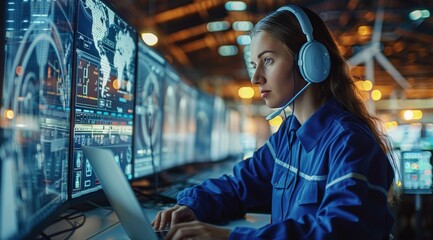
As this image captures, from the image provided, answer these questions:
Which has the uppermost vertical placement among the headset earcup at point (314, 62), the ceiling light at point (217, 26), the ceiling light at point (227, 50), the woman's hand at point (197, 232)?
the ceiling light at point (227, 50)

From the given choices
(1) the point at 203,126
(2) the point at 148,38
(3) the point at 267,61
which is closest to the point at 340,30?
(1) the point at 203,126

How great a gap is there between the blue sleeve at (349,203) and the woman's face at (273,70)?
28cm

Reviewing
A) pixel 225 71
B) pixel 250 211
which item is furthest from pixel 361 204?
pixel 225 71

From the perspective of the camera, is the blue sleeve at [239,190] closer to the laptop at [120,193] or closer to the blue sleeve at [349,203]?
the laptop at [120,193]

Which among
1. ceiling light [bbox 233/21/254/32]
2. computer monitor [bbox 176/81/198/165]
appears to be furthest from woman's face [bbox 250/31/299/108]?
ceiling light [bbox 233/21/254/32]

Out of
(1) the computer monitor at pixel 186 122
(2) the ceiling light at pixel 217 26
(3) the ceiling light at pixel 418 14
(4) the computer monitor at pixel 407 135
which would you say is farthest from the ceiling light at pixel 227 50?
(1) the computer monitor at pixel 186 122

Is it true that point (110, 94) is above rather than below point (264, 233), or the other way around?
above

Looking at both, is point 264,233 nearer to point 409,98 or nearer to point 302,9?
point 302,9

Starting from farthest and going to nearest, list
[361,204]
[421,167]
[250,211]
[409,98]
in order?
[409,98] → [421,167] → [250,211] → [361,204]

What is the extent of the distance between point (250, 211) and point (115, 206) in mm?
724

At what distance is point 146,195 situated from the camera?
5.80ft

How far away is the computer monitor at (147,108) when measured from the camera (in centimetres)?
186

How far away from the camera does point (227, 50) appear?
9516mm

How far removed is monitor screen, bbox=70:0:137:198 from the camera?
1.15 m
